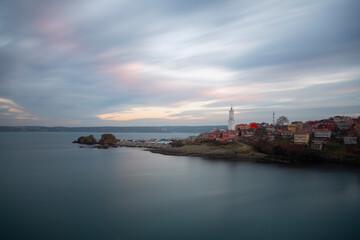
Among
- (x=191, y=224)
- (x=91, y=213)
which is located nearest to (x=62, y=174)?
(x=91, y=213)

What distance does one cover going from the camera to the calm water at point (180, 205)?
6.27 m

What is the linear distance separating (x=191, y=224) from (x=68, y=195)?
6234 mm

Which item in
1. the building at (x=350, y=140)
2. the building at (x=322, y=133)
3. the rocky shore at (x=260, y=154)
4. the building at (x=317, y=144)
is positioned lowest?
the rocky shore at (x=260, y=154)

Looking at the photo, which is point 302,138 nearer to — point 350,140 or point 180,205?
point 350,140

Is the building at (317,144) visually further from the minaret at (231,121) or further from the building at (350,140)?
the minaret at (231,121)

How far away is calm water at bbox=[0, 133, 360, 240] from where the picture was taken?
20.6ft

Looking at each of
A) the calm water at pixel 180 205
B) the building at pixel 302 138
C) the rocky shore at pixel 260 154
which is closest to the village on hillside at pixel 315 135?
the building at pixel 302 138

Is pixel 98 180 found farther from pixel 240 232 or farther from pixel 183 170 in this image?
pixel 240 232

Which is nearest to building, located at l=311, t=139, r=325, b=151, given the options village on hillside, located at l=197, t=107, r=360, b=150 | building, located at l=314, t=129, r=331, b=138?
village on hillside, located at l=197, t=107, r=360, b=150

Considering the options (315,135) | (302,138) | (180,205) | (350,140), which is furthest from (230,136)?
(180,205)

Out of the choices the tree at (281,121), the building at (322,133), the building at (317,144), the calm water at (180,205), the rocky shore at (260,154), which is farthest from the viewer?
the tree at (281,121)

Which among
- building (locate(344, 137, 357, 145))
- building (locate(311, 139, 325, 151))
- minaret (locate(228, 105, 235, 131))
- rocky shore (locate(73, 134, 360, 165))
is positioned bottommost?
rocky shore (locate(73, 134, 360, 165))

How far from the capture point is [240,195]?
31.8 feet

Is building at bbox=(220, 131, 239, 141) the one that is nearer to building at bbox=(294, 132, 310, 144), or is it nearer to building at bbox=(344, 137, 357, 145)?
building at bbox=(294, 132, 310, 144)
